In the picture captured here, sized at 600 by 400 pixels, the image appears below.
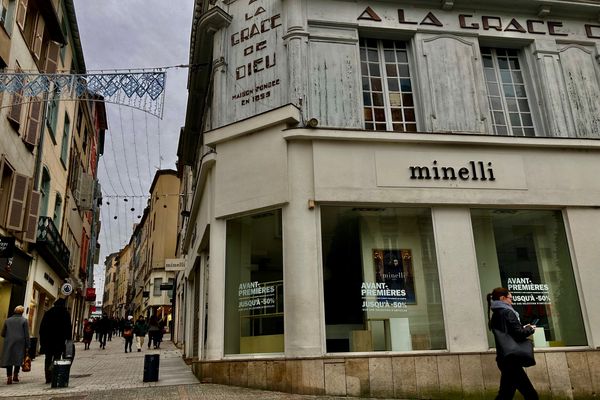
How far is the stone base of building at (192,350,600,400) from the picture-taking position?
8.19 metres

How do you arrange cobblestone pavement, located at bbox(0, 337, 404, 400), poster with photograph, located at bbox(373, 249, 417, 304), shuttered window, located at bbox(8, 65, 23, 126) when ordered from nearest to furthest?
1. cobblestone pavement, located at bbox(0, 337, 404, 400)
2. poster with photograph, located at bbox(373, 249, 417, 304)
3. shuttered window, located at bbox(8, 65, 23, 126)

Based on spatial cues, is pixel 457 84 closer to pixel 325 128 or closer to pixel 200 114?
pixel 325 128

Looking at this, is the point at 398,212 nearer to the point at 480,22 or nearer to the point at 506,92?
the point at 506,92

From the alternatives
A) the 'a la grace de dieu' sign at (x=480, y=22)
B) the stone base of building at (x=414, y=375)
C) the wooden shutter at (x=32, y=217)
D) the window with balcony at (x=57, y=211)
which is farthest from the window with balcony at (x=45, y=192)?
the 'a la grace de dieu' sign at (x=480, y=22)

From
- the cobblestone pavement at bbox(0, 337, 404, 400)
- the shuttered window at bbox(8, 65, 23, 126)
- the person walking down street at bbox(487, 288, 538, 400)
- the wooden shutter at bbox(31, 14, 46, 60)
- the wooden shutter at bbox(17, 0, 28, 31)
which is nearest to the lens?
the person walking down street at bbox(487, 288, 538, 400)

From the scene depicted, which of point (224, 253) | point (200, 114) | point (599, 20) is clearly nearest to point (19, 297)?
point (200, 114)

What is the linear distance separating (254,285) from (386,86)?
5.05 metres

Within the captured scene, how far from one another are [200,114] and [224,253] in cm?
714

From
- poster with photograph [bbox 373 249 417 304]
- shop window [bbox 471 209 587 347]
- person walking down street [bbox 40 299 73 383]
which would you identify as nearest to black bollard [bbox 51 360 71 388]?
person walking down street [bbox 40 299 73 383]

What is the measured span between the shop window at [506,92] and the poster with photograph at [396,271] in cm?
361

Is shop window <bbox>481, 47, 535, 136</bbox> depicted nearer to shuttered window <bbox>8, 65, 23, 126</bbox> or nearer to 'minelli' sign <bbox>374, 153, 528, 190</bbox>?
'minelli' sign <bbox>374, 153, 528, 190</bbox>

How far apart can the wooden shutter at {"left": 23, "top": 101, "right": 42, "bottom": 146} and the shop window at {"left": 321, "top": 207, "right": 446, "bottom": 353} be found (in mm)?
11463

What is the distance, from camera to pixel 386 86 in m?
10.5

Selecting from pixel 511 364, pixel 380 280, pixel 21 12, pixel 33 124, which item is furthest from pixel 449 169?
pixel 21 12
